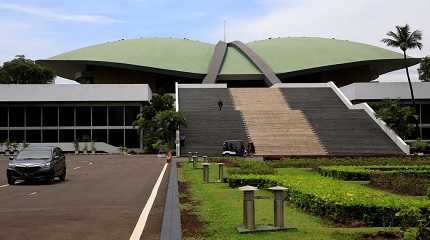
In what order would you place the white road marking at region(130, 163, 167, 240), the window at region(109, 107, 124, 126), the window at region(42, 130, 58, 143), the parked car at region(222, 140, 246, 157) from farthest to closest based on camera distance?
the window at region(42, 130, 58, 143), the window at region(109, 107, 124, 126), the parked car at region(222, 140, 246, 157), the white road marking at region(130, 163, 167, 240)

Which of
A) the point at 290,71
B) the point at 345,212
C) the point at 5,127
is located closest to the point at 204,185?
the point at 345,212

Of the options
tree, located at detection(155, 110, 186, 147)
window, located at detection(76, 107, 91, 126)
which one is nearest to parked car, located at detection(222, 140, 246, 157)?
tree, located at detection(155, 110, 186, 147)

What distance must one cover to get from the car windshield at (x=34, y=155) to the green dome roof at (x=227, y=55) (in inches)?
1877

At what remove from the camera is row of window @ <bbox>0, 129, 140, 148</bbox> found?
197ft

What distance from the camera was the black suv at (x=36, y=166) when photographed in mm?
21609

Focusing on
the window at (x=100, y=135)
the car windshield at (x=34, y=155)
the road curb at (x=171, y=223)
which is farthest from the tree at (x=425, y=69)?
the road curb at (x=171, y=223)

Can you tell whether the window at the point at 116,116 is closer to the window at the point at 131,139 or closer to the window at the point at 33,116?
the window at the point at 131,139

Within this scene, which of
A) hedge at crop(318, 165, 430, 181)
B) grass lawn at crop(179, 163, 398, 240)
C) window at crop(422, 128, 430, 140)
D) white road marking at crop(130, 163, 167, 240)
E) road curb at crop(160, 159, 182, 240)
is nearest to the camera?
road curb at crop(160, 159, 182, 240)

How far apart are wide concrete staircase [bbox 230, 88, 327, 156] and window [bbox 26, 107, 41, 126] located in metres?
18.4

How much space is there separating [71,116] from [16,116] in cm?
534

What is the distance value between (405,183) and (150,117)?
124ft

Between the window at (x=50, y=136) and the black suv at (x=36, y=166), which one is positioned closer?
the black suv at (x=36, y=166)

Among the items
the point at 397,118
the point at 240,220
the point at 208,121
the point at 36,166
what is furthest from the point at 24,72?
the point at 240,220

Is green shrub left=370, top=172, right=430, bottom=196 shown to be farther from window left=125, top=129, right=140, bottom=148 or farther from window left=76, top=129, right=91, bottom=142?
window left=76, top=129, right=91, bottom=142
